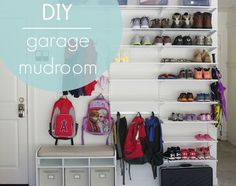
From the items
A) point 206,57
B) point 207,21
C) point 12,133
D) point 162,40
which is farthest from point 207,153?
point 12,133

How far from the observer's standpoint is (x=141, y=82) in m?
3.98

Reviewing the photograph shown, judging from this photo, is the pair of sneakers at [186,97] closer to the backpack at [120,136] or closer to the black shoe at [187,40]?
the black shoe at [187,40]

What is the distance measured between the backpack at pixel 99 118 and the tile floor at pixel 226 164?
1514 millimetres

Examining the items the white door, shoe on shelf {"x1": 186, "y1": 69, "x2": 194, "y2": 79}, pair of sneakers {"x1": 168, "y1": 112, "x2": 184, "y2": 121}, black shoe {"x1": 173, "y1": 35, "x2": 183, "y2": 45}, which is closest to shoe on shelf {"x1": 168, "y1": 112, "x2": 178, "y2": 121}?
pair of sneakers {"x1": 168, "y1": 112, "x2": 184, "y2": 121}

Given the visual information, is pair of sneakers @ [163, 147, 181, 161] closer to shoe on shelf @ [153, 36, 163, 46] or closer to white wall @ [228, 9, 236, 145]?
shoe on shelf @ [153, 36, 163, 46]

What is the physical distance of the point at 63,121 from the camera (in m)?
3.83

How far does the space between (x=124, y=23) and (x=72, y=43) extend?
2.19 feet

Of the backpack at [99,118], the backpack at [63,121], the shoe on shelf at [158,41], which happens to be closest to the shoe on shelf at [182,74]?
the shoe on shelf at [158,41]

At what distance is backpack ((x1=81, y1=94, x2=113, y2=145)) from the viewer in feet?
12.8

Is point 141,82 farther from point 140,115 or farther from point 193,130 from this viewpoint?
point 193,130

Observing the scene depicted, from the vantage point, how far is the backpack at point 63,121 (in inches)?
151

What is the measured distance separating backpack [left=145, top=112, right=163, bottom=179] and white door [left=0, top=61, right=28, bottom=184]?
4.62ft

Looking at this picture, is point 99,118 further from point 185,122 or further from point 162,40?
point 162,40

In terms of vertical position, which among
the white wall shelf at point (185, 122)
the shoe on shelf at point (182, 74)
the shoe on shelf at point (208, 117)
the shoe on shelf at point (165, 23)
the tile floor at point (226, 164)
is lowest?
the tile floor at point (226, 164)
